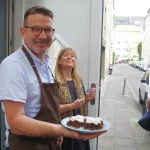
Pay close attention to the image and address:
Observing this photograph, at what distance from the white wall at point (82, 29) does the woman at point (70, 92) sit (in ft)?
0.72

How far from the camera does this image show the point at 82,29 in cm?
298

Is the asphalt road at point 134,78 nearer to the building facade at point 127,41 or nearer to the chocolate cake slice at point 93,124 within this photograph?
the chocolate cake slice at point 93,124

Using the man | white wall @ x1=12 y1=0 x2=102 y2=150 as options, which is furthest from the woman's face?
the man

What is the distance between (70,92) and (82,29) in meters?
0.83

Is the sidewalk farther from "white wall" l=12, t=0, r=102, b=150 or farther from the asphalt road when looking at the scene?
the asphalt road

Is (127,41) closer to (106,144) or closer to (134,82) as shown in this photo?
(134,82)

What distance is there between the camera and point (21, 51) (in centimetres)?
161

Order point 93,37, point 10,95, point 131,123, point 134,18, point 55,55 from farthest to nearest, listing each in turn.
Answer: point 134,18, point 131,123, point 55,55, point 93,37, point 10,95

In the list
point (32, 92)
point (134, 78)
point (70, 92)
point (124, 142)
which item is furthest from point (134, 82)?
point (32, 92)

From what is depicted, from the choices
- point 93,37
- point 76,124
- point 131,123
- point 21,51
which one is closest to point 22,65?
point 21,51

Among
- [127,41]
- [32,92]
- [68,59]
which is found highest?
[127,41]

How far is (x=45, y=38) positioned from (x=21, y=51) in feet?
0.61

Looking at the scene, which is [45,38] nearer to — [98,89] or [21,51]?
[21,51]

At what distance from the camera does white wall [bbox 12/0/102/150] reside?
115 inches
